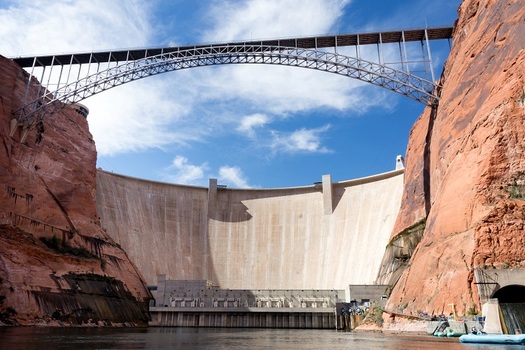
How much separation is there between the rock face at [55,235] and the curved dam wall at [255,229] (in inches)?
415

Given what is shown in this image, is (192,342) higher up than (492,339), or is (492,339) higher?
(492,339)

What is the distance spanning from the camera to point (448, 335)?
28.1m

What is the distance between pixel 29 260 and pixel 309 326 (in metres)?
33.2

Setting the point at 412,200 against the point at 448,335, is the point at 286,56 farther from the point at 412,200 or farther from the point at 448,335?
the point at 448,335

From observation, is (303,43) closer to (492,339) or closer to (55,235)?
(55,235)

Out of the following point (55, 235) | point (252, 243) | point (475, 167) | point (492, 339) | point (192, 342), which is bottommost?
point (192, 342)

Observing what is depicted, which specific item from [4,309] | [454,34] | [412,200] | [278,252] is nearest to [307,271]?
[278,252]

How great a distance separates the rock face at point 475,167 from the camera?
2923 centimetres

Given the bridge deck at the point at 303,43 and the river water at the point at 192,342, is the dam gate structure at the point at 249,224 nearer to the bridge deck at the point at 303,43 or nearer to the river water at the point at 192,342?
the bridge deck at the point at 303,43

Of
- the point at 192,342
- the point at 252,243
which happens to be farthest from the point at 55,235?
the point at 252,243

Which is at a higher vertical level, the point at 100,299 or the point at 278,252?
the point at 278,252

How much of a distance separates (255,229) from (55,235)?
3479 cm

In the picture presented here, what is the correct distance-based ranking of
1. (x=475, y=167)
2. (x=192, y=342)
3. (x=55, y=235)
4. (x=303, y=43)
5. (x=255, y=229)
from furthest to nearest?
(x=255, y=229)
(x=303, y=43)
(x=55, y=235)
(x=475, y=167)
(x=192, y=342)

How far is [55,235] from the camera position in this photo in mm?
45438
